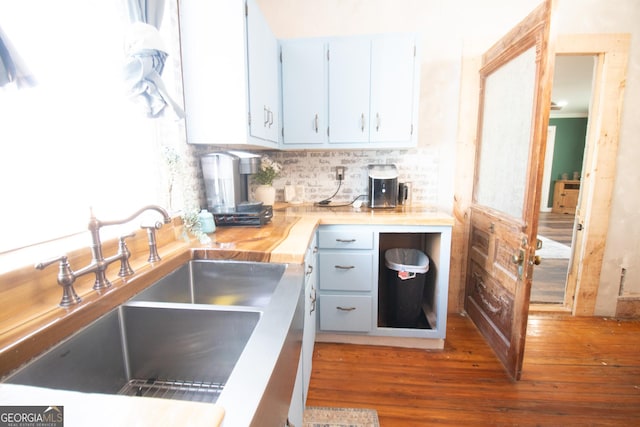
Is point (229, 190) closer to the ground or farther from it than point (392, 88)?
closer to the ground

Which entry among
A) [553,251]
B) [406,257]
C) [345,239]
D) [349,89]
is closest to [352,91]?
[349,89]

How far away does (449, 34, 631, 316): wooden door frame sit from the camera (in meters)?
2.17

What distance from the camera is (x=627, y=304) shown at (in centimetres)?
241

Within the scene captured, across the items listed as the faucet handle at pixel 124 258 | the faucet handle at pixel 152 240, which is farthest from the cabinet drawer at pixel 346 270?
the faucet handle at pixel 124 258

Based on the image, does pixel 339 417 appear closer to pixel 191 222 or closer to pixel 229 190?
pixel 191 222

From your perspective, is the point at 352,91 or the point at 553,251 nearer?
the point at 352,91

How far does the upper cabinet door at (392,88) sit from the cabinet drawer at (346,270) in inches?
35.6

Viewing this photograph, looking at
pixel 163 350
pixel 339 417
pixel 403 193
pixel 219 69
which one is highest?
pixel 219 69

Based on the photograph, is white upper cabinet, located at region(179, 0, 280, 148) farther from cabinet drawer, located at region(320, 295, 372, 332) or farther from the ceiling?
the ceiling

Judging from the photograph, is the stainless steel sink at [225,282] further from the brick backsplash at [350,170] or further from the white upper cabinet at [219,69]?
the brick backsplash at [350,170]

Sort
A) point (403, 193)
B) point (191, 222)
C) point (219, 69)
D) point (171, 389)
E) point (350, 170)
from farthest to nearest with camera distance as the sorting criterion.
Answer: point (350, 170), point (403, 193), point (219, 69), point (191, 222), point (171, 389)

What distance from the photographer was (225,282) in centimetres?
127

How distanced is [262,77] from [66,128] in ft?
3.63

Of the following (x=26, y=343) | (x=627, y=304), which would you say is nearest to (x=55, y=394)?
(x=26, y=343)
